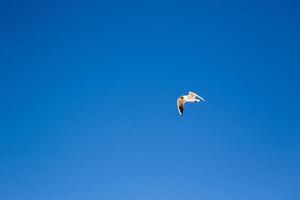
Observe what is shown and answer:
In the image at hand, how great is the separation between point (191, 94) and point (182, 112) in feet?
4.20

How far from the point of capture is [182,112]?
1725cm

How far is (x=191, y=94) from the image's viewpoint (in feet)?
53.7
